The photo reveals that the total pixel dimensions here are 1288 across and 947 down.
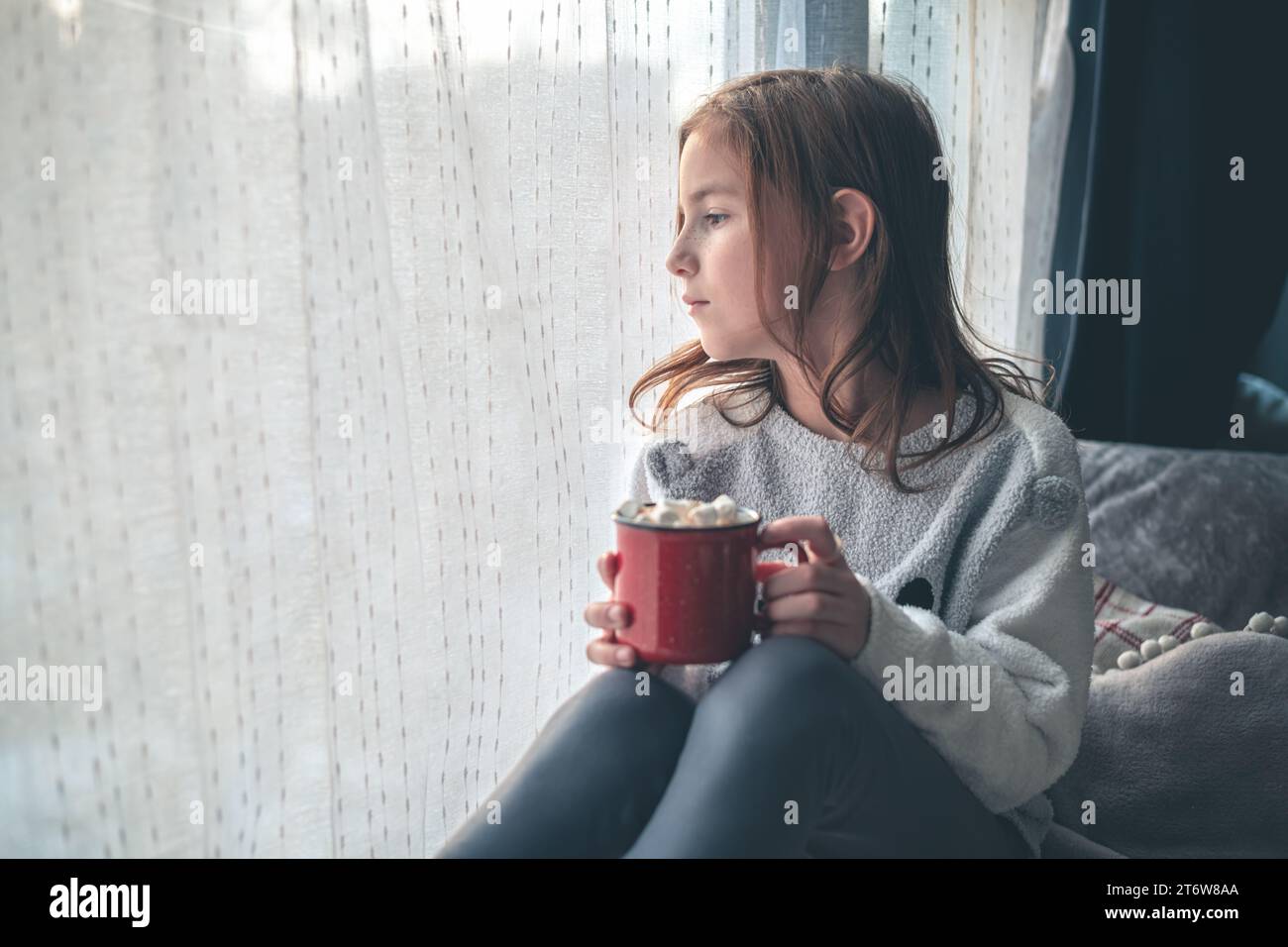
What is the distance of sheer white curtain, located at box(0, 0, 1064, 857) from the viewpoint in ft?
2.97

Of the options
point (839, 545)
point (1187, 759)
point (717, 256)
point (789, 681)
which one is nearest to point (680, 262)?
point (717, 256)

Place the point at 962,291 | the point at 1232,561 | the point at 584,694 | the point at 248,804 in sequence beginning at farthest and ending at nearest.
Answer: the point at 962,291 < the point at 1232,561 < the point at 248,804 < the point at 584,694

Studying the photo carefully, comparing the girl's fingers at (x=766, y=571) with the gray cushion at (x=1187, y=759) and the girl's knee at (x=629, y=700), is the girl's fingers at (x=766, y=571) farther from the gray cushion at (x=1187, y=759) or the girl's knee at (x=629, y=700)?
the gray cushion at (x=1187, y=759)

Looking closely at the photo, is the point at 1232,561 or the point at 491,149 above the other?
the point at 491,149

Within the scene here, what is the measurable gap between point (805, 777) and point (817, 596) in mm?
125

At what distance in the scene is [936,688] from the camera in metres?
0.78

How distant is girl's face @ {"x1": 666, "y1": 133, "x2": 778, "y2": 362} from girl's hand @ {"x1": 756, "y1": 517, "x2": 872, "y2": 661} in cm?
28

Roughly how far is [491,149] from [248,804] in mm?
681

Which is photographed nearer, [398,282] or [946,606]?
[946,606]

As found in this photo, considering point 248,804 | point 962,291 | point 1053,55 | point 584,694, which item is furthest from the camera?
point 1053,55

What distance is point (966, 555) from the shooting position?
925 millimetres

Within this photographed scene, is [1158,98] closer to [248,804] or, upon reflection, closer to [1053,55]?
[1053,55]

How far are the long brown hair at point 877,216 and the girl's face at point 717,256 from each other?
11mm

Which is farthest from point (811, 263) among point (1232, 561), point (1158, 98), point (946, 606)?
point (1158, 98)
